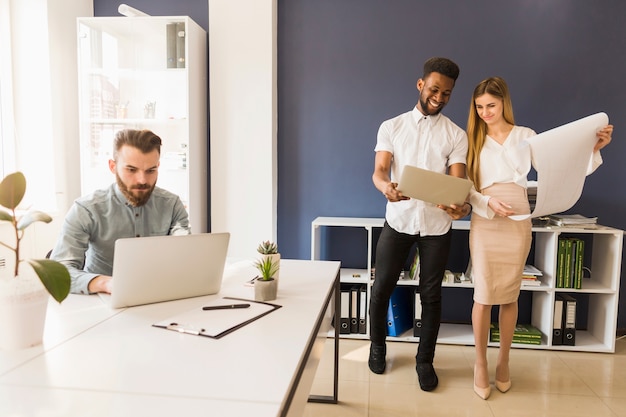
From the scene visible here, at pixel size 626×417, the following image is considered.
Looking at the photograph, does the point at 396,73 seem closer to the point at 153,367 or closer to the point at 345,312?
the point at 345,312

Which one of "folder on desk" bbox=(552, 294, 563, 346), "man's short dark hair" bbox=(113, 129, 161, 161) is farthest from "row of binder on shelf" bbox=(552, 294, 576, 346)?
"man's short dark hair" bbox=(113, 129, 161, 161)

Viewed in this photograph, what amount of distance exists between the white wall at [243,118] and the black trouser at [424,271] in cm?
116

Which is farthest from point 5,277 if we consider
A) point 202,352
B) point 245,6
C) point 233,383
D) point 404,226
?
point 245,6

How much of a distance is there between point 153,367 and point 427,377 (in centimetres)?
191

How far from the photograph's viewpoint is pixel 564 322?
10.6 ft

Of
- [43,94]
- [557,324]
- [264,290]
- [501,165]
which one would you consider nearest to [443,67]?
[501,165]

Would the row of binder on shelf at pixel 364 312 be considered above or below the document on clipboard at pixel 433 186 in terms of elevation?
below

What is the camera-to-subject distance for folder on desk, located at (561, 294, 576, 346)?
3.20 metres

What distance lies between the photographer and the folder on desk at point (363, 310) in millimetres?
3355

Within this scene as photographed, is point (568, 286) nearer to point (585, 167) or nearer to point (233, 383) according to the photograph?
point (585, 167)

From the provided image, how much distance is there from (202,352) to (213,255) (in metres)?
0.49

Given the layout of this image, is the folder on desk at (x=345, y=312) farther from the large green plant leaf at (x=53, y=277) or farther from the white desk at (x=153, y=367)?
the large green plant leaf at (x=53, y=277)

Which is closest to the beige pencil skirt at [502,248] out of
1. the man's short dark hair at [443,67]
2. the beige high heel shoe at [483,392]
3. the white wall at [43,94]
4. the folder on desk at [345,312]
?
the beige high heel shoe at [483,392]

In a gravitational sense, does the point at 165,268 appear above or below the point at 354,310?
above
